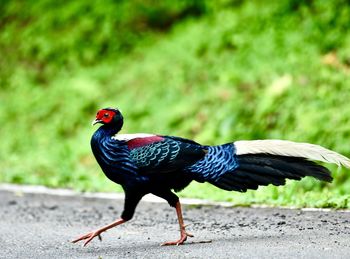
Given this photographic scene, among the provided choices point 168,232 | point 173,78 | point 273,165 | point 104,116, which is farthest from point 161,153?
point 173,78

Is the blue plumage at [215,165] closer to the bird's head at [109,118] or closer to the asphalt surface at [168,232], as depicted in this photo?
the asphalt surface at [168,232]

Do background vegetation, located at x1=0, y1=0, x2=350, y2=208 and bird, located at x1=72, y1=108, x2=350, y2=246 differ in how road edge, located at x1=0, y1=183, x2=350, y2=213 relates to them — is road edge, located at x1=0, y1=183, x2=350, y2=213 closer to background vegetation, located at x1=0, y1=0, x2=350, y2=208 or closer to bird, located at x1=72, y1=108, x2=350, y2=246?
background vegetation, located at x1=0, y1=0, x2=350, y2=208

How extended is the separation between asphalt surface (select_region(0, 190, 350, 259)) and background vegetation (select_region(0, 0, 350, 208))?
118 cm

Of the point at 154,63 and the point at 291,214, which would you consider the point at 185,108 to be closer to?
the point at 154,63

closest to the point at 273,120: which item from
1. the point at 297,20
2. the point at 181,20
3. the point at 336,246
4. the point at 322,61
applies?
the point at 322,61

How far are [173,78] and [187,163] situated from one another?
1025 cm

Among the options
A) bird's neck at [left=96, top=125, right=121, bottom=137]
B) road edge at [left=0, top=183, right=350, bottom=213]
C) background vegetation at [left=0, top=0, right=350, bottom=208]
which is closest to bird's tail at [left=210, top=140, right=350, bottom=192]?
bird's neck at [left=96, top=125, right=121, bottom=137]

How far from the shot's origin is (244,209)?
10062 millimetres

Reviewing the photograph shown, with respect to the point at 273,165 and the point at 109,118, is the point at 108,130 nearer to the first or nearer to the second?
the point at 109,118

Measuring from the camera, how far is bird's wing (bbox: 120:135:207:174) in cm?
738

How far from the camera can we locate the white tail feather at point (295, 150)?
726cm

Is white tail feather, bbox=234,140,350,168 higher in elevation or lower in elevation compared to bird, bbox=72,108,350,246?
higher

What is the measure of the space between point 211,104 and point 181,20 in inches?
174

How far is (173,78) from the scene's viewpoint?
17609mm
